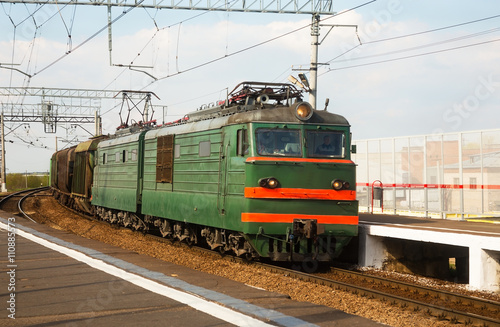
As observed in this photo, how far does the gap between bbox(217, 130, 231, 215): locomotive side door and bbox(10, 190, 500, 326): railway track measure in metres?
1.51

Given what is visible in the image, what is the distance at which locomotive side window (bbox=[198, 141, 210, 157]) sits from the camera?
14266 millimetres

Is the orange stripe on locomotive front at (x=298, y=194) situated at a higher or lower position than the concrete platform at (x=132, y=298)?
higher

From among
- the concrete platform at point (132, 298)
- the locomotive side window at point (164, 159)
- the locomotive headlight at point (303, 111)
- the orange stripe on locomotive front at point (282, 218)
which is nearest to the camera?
the concrete platform at point (132, 298)

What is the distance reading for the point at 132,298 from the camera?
761 cm

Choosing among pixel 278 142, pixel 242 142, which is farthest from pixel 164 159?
pixel 278 142

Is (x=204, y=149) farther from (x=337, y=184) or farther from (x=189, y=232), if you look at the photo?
(x=337, y=184)

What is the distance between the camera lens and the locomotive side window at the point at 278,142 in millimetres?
12477

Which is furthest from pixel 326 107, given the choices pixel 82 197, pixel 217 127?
pixel 82 197

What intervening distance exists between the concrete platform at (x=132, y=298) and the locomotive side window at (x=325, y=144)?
389cm

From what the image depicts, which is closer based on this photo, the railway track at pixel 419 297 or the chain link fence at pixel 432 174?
the railway track at pixel 419 297

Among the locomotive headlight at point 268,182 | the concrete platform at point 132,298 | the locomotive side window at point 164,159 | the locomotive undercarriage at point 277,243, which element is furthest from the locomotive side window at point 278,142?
the locomotive side window at point 164,159

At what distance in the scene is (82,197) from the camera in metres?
28.8

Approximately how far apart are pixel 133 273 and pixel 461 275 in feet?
30.6

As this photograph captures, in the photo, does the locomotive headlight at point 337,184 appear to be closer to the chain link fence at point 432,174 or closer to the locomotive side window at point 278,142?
the locomotive side window at point 278,142
